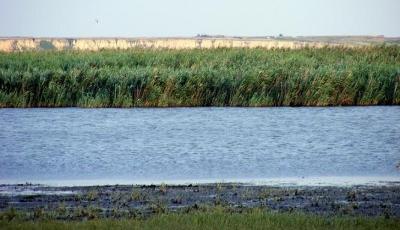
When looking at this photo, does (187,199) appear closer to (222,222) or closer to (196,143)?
(222,222)

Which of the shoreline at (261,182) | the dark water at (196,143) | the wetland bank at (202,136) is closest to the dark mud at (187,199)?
the wetland bank at (202,136)

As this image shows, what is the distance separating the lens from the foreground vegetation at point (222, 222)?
34.8 feet

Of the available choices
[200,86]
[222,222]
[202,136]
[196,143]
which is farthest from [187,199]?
[200,86]

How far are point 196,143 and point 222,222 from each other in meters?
13.4

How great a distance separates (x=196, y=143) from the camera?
24328mm

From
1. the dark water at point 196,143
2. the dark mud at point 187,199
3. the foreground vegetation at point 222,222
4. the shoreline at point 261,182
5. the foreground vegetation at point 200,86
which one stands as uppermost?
the foreground vegetation at point 200,86

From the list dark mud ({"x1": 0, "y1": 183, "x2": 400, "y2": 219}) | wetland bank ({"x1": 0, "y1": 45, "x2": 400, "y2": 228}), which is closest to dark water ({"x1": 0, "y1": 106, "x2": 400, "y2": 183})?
wetland bank ({"x1": 0, "y1": 45, "x2": 400, "y2": 228})

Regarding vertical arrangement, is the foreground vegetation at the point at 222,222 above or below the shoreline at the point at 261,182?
below

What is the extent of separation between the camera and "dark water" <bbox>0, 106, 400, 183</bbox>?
18484 millimetres

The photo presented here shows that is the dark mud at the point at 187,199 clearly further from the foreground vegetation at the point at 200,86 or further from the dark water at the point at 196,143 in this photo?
the foreground vegetation at the point at 200,86

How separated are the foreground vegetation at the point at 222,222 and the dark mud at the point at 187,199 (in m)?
0.65

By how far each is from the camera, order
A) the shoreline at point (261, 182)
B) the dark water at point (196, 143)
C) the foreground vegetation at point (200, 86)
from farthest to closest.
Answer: the foreground vegetation at point (200, 86) < the dark water at point (196, 143) < the shoreline at point (261, 182)

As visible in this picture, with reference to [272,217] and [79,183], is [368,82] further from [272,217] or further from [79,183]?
[272,217]

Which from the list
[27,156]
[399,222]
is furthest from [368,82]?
[399,222]
